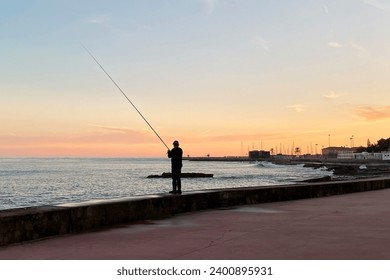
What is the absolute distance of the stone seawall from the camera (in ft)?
24.9

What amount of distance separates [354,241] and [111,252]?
11.8 feet

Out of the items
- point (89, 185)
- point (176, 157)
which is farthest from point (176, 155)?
point (89, 185)

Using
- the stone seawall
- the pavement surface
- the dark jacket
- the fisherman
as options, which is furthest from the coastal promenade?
the dark jacket

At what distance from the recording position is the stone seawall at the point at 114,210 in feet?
24.9

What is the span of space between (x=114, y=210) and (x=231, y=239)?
2.97m

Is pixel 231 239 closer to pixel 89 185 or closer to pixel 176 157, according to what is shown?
pixel 176 157

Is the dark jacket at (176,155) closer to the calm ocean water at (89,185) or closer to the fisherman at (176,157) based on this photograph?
the fisherman at (176,157)

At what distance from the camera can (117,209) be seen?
9.57 metres

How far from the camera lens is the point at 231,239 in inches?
294

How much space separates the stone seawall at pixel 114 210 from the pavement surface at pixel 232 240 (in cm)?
25

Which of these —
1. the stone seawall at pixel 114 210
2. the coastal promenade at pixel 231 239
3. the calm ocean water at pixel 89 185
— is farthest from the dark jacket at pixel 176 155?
the calm ocean water at pixel 89 185

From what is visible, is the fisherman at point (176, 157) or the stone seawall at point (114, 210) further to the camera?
the fisherman at point (176, 157)

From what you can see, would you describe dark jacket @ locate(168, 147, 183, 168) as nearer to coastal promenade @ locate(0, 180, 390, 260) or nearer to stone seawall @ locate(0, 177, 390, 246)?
stone seawall @ locate(0, 177, 390, 246)
